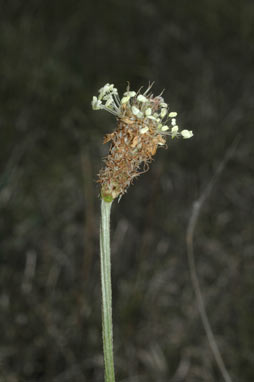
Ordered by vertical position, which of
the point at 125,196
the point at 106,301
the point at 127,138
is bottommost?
the point at 106,301

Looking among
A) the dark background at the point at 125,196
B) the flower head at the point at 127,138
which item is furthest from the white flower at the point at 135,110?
the dark background at the point at 125,196

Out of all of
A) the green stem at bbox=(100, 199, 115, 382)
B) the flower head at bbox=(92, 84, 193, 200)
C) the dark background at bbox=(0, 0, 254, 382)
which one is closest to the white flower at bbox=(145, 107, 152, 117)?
the flower head at bbox=(92, 84, 193, 200)

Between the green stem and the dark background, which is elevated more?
the dark background

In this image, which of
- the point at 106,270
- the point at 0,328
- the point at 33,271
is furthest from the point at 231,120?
the point at 106,270

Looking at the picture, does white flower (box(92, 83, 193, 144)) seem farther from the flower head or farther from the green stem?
the green stem

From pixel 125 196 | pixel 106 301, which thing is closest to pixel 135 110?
pixel 106 301

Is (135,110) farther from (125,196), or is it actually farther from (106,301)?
(125,196)

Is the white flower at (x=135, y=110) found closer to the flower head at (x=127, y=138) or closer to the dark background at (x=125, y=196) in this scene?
the flower head at (x=127, y=138)

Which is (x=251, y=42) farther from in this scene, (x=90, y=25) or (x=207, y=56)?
(x=90, y=25)

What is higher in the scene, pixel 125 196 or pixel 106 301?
pixel 125 196
